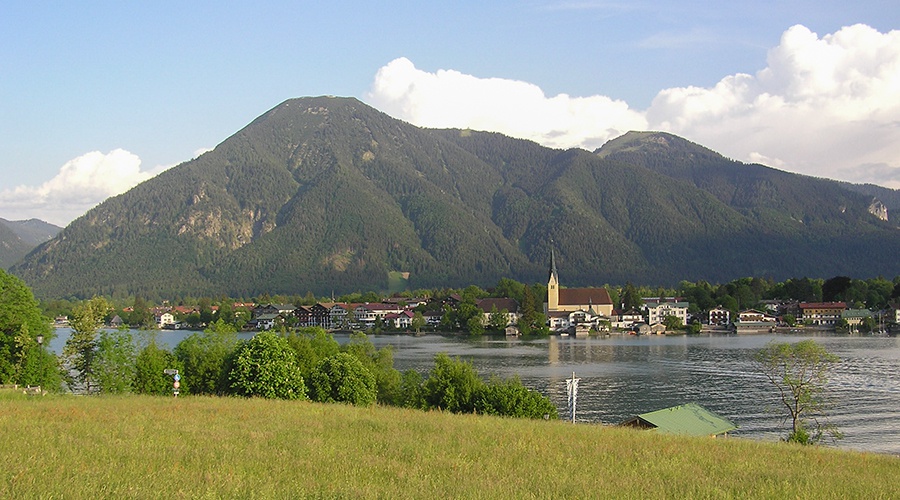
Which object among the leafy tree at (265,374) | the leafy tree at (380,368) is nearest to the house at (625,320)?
the leafy tree at (380,368)

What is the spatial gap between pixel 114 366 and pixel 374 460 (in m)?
32.2

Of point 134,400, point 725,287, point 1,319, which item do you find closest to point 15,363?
point 1,319

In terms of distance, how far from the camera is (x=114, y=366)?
4341 centimetres

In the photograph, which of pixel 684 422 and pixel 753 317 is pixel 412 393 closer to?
pixel 684 422

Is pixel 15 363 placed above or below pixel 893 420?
above

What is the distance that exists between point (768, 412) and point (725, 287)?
142 meters

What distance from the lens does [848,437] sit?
4128 centimetres

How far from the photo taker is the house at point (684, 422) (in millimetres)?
32062

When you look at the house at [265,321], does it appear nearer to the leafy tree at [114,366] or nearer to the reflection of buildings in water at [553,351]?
the reflection of buildings in water at [553,351]

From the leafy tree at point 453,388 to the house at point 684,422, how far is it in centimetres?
793

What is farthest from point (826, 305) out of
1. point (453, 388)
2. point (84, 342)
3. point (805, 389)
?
point (84, 342)

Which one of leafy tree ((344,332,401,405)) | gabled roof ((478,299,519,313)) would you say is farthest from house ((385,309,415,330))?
leafy tree ((344,332,401,405))

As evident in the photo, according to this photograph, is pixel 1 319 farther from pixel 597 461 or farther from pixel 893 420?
pixel 893 420

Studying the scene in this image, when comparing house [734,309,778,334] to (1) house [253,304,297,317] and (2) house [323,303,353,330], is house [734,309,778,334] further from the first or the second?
(1) house [253,304,297,317]
